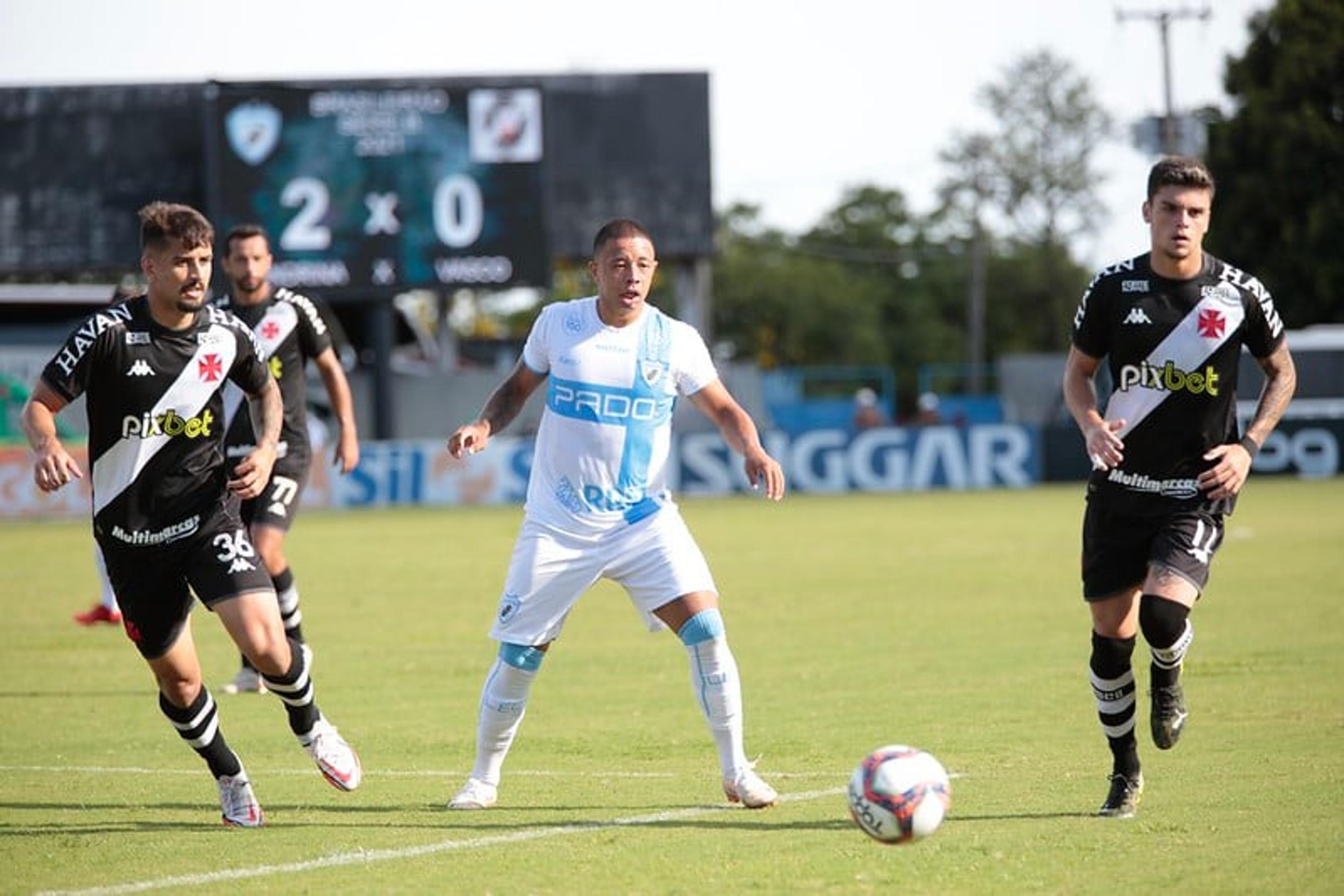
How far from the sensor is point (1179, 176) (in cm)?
823

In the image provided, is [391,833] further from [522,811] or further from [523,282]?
[523,282]

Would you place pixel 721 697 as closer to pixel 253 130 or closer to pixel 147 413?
pixel 147 413

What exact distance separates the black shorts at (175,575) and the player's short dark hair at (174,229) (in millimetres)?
1089

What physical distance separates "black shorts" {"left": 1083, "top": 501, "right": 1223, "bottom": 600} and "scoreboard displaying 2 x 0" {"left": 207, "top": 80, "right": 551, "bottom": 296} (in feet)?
93.3

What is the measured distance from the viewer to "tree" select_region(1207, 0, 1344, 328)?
55250 millimetres

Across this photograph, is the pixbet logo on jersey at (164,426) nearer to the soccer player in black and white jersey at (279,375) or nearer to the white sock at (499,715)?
the white sock at (499,715)

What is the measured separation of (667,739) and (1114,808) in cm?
309

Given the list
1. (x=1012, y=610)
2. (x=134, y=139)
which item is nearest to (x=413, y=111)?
(x=134, y=139)

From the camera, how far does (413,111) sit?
3641 cm

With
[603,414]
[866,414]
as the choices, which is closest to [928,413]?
[866,414]

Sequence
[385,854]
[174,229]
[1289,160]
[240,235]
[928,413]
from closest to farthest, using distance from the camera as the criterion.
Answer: [385,854] → [174,229] → [240,235] → [928,413] → [1289,160]

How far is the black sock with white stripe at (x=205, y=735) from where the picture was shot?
8531 millimetres

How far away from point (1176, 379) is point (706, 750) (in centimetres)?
321

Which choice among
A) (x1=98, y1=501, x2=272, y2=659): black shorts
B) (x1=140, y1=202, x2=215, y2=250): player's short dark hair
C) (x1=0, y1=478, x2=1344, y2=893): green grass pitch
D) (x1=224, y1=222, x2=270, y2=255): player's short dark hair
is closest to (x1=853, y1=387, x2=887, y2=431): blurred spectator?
(x1=0, y1=478, x2=1344, y2=893): green grass pitch
